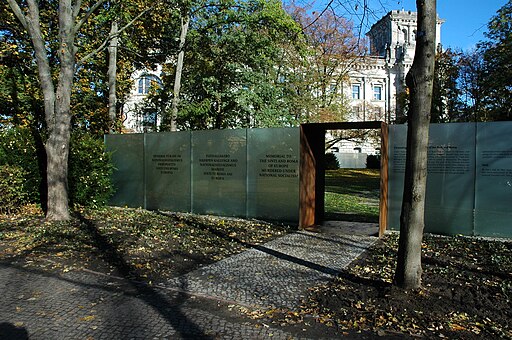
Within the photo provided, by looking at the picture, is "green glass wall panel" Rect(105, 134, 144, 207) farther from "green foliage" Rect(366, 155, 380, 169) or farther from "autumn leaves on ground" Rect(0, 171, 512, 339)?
"green foliage" Rect(366, 155, 380, 169)

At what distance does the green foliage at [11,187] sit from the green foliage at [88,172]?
1.35 m

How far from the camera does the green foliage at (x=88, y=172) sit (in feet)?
41.2

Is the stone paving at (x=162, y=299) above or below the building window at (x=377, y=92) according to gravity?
below

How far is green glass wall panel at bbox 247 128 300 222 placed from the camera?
1071 centimetres

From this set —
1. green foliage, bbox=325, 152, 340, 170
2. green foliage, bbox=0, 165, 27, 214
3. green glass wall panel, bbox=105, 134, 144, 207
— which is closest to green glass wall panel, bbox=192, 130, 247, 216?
green glass wall panel, bbox=105, 134, 144, 207

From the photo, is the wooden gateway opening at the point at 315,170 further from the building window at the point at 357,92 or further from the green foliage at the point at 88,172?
the building window at the point at 357,92

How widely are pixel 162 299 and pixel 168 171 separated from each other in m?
8.33

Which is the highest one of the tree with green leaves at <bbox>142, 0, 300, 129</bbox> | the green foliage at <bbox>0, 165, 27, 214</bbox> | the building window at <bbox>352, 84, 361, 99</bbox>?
the building window at <bbox>352, 84, 361, 99</bbox>

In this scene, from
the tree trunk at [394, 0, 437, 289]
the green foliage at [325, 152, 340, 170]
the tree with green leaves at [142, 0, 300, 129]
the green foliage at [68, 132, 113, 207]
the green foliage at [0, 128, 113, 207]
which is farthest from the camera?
the green foliage at [325, 152, 340, 170]

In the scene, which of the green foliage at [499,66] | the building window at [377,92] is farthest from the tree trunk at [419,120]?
the building window at [377,92]

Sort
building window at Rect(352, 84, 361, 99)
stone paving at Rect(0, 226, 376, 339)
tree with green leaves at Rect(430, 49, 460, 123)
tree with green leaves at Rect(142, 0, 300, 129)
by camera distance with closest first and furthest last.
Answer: stone paving at Rect(0, 226, 376, 339) → tree with green leaves at Rect(142, 0, 300, 129) → tree with green leaves at Rect(430, 49, 460, 123) → building window at Rect(352, 84, 361, 99)

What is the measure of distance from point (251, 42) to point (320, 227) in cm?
1300

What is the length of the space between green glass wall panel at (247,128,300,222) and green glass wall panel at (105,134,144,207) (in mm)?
4162

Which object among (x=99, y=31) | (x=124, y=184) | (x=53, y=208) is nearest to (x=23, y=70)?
(x=99, y=31)
